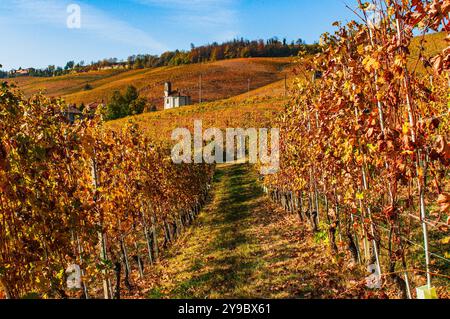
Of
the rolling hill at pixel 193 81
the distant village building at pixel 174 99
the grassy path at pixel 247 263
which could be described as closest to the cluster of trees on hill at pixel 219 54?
the rolling hill at pixel 193 81

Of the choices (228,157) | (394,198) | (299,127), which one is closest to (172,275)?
(299,127)

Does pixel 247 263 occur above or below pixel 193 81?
below

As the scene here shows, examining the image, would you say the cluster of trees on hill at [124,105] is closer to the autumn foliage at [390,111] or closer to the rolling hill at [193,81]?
the rolling hill at [193,81]

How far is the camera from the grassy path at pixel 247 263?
10.5 metres

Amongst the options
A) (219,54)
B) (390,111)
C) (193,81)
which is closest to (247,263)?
(390,111)

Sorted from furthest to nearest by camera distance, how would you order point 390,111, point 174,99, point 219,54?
point 219,54
point 174,99
point 390,111

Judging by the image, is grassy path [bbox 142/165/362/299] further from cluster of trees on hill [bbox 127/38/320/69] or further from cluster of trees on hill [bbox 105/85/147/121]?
cluster of trees on hill [bbox 127/38/320/69]

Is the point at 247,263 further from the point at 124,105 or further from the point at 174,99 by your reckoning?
the point at 174,99

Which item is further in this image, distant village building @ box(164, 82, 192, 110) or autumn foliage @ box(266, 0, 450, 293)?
distant village building @ box(164, 82, 192, 110)

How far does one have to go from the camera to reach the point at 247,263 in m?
13.3

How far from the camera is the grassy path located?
10.5 m

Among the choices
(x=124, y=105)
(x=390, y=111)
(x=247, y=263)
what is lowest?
(x=247, y=263)

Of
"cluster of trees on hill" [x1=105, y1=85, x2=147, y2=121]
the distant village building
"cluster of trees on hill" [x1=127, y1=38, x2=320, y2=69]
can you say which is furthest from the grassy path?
"cluster of trees on hill" [x1=127, y1=38, x2=320, y2=69]

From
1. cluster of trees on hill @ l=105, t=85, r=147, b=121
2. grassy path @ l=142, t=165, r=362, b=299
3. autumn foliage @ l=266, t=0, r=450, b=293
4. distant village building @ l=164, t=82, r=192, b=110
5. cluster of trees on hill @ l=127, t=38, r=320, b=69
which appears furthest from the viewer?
cluster of trees on hill @ l=127, t=38, r=320, b=69
